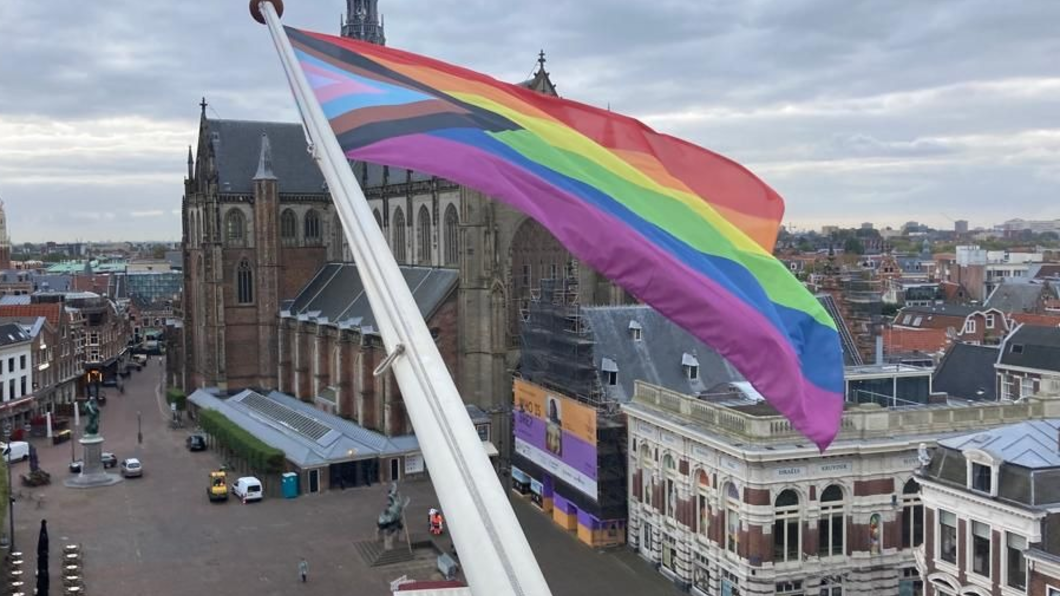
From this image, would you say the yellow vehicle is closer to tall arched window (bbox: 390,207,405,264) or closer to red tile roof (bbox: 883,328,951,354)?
tall arched window (bbox: 390,207,405,264)

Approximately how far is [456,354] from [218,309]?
88.5ft

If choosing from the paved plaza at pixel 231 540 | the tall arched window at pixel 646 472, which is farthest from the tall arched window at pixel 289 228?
the tall arched window at pixel 646 472

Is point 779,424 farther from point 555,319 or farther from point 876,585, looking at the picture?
point 555,319

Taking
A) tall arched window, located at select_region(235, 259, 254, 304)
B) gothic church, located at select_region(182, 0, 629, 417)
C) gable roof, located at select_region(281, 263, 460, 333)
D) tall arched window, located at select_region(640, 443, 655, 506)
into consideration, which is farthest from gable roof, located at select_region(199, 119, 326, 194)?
tall arched window, located at select_region(640, 443, 655, 506)

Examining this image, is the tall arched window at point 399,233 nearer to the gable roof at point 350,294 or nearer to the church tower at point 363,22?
the gable roof at point 350,294

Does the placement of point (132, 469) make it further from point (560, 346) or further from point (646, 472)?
point (646, 472)

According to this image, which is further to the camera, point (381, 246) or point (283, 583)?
point (283, 583)

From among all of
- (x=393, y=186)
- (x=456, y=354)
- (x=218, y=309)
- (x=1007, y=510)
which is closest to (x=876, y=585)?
(x=1007, y=510)

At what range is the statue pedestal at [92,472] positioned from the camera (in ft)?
203

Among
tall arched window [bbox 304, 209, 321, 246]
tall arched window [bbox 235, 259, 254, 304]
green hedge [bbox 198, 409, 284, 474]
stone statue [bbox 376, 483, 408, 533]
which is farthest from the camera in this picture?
tall arched window [bbox 304, 209, 321, 246]

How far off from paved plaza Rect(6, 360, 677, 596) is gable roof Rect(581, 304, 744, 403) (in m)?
8.77

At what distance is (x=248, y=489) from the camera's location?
58281 millimetres

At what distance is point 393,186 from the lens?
3007 inches

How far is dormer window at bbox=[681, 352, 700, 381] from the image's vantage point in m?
51.5
